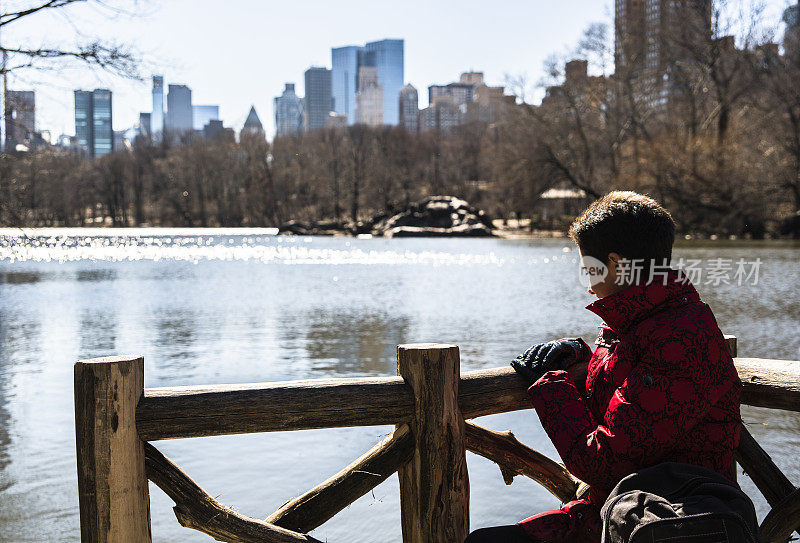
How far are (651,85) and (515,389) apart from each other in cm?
5153

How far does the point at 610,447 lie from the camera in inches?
93.1

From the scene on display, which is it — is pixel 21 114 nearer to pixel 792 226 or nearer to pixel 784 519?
pixel 784 519

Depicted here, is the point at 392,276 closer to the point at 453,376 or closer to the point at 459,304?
the point at 459,304

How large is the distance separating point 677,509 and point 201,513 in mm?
1663

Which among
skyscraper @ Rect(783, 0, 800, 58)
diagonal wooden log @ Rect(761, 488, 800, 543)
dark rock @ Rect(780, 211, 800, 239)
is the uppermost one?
skyscraper @ Rect(783, 0, 800, 58)

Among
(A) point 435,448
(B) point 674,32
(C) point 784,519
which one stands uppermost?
(B) point 674,32

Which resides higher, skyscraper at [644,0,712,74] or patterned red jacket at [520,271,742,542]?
skyscraper at [644,0,712,74]

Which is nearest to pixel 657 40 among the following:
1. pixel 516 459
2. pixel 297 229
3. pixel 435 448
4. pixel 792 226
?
pixel 792 226

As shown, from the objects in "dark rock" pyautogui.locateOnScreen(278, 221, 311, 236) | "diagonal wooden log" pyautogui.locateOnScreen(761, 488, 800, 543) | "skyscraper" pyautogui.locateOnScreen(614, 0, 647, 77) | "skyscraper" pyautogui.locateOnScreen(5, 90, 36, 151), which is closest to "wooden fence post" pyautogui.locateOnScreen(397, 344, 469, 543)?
"diagonal wooden log" pyautogui.locateOnScreen(761, 488, 800, 543)

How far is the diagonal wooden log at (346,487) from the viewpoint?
3.03 m

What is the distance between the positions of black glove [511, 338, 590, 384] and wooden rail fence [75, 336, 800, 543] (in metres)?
0.17

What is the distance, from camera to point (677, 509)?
2125 mm

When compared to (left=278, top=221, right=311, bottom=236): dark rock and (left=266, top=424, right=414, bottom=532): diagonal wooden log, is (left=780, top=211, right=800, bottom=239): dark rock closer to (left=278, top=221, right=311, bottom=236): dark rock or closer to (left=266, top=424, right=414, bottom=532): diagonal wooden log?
(left=266, top=424, right=414, bottom=532): diagonal wooden log

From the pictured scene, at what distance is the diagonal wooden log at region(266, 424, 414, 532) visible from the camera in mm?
3031
